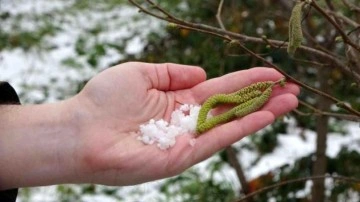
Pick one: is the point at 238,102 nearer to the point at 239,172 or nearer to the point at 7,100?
the point at 7,100

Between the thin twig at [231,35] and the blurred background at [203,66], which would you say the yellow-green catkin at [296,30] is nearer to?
the thin twig at [231,35]

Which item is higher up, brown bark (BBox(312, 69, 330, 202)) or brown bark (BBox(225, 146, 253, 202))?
brown bark (BBox(312, 69, 330, 202))

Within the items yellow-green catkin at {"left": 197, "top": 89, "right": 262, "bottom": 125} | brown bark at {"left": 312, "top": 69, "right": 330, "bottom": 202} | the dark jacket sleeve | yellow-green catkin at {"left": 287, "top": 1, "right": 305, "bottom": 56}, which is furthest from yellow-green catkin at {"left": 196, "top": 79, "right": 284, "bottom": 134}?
brown bark at {"left": 312, "top": 69, "right": 330, "bottom": 202}

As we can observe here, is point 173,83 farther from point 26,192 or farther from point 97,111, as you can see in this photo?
point 26,192

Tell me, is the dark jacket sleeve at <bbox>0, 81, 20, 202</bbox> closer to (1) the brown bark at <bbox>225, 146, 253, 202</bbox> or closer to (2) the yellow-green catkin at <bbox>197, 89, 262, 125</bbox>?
(2) the yellow-green catkin at <bbox>197, 89, 262, 125</bbox>

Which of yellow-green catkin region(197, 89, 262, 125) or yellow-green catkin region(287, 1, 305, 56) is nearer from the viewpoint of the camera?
yellow-green catkin region(287, 1, 305, 56)
